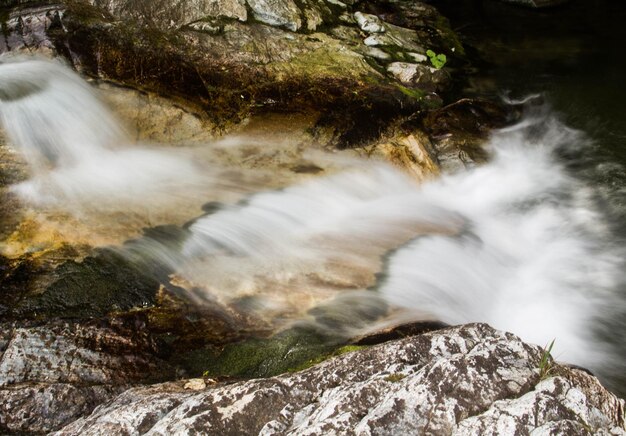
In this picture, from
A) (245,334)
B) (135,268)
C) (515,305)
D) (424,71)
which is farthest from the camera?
(424,71)

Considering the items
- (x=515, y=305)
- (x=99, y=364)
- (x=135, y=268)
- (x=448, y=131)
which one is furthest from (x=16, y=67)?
(x=515, y=305)

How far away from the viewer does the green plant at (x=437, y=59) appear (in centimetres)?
1123

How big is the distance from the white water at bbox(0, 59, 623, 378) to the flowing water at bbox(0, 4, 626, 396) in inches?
0.9

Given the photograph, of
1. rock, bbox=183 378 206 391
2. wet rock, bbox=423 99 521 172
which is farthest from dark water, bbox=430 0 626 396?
rock, bbox=183 378 206 391

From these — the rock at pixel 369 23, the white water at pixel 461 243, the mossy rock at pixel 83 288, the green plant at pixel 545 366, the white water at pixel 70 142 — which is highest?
the rock at pixel 369 23

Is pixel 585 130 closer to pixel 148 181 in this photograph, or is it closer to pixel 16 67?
pixel 148 181

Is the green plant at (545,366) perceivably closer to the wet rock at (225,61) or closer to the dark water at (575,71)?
the dark water at (575,71)

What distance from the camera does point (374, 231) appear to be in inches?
280

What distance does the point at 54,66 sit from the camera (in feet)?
27.0

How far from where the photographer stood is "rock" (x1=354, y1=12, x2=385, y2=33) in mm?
11281

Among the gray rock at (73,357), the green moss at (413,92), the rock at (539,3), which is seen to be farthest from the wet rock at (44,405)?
the rock at (539,3)

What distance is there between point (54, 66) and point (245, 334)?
6.12m

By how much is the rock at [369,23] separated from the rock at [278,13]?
1718mm

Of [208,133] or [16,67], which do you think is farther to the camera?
[208,133]
